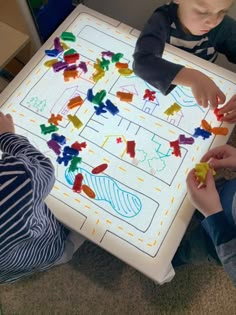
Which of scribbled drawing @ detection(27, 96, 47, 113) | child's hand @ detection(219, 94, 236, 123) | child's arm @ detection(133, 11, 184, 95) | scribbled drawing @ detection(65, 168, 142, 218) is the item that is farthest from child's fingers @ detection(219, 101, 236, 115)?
scribbled drawing @ detection(27, 96, 47, 113)

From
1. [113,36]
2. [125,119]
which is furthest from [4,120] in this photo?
[113,36]

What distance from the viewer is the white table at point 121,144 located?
0.66m

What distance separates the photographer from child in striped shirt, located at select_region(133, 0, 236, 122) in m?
0.69

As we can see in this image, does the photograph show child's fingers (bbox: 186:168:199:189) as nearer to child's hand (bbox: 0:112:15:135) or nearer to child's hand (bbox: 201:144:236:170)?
child's hand (bbox: 201:144:236:170)

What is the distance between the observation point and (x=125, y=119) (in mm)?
753

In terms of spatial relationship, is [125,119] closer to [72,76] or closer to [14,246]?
[72,76]

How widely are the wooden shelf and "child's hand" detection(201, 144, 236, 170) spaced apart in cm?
59

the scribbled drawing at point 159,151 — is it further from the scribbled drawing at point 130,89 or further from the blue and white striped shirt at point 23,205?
the blue and white striped shirt at point 23,205

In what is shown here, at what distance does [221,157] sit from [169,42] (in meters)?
0.31

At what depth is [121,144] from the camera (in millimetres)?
727

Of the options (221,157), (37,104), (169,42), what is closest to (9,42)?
(37,104)

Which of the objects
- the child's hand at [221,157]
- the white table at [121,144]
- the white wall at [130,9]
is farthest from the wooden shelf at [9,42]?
the child's hand at [221,157]

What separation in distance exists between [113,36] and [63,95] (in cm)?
20

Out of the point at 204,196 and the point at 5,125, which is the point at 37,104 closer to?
the point at 5,125
